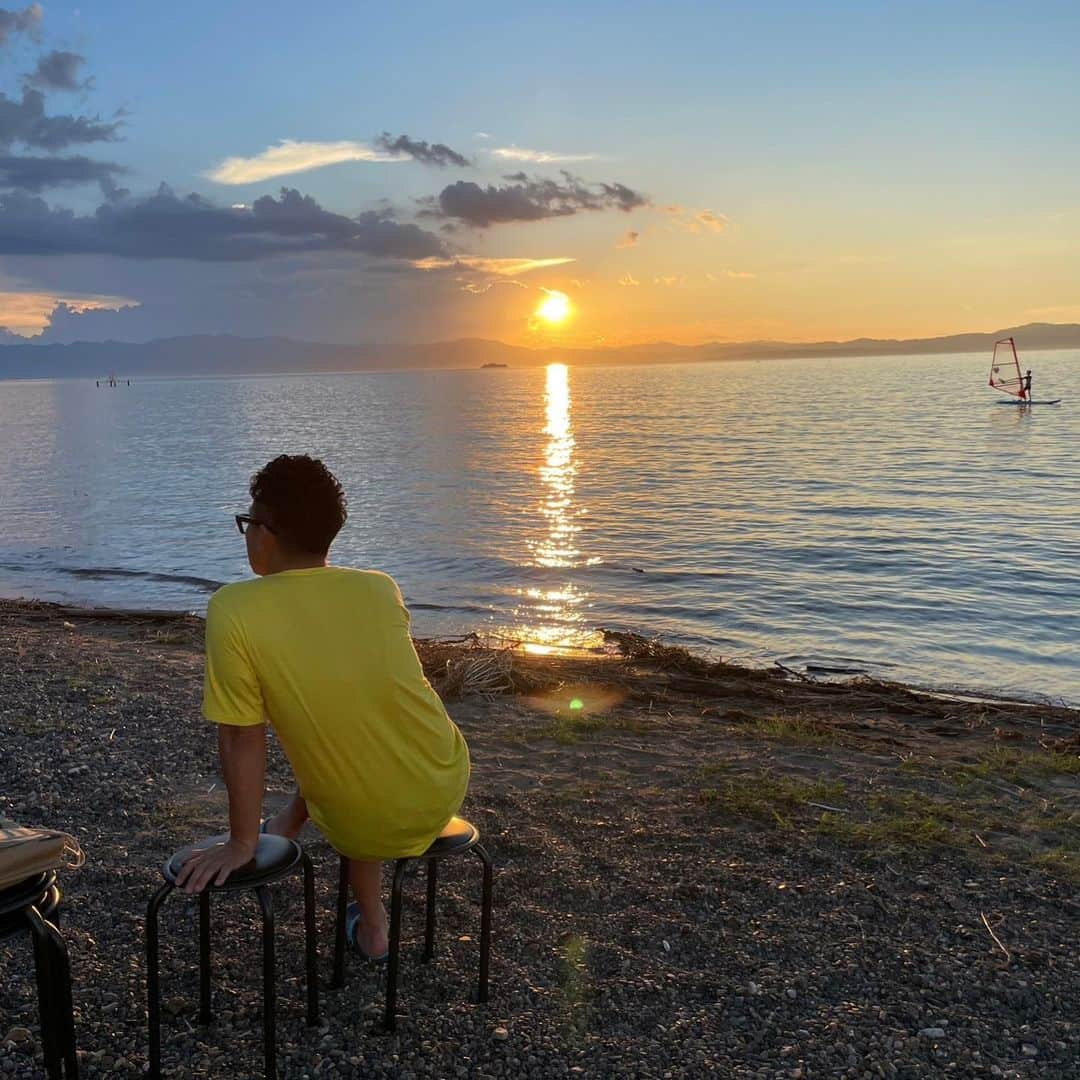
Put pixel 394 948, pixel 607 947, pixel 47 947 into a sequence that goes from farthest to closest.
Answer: pixel 607 947
pixel 394 948
pixel 47 947

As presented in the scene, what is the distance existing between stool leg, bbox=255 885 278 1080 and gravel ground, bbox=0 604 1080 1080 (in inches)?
5.7

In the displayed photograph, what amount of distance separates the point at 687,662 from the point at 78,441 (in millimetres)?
57607

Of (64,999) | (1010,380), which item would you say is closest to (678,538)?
(64,999)

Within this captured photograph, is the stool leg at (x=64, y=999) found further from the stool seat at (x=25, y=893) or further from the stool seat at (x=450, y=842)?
the stool seat at (x=450, y=842)

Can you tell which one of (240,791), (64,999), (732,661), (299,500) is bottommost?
(732,661)

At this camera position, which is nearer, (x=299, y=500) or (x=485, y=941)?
(x=299, y=500)

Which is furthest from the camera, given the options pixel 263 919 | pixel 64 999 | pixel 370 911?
pixel 370 911

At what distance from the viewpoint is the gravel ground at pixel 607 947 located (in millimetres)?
3475

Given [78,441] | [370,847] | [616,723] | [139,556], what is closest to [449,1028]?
[370,847]

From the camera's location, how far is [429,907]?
4.05 meters

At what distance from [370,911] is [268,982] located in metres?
0.82

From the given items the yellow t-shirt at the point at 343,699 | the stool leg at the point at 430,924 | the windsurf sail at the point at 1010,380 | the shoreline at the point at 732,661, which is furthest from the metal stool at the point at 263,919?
the windsurf sail at the point at 1010,380

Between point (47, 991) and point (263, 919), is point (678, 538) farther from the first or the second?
point (47, 991)

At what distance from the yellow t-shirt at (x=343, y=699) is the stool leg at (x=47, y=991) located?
0.76 m
